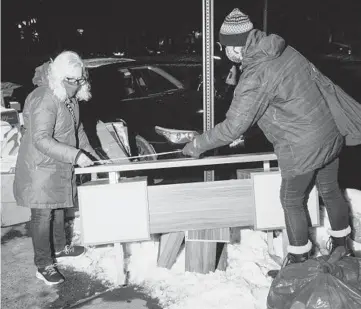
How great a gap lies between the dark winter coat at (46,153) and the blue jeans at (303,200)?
159cm

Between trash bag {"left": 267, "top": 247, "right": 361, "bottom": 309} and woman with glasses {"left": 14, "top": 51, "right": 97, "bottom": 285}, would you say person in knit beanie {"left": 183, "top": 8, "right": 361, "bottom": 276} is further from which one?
woman with glasses {"left": 14, "top": 51, "right": 97, "bottom": 285}

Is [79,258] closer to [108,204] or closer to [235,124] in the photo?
[108,204]

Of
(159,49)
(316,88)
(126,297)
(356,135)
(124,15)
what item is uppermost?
(124,15)

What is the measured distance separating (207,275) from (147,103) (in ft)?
10.8

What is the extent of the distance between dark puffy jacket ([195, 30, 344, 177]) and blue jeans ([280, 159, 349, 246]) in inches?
5.1

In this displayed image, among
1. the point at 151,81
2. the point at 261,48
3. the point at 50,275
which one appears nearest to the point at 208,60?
the point at 261,48

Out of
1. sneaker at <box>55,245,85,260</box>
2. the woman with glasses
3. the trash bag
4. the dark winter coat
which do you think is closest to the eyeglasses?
the woman with glasses

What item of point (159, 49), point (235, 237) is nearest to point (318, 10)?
point (159, 49)

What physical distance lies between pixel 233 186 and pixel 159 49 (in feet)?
116

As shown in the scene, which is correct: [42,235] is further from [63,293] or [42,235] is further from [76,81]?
[76,81]

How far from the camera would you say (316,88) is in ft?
9.00

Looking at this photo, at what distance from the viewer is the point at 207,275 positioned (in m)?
3.41

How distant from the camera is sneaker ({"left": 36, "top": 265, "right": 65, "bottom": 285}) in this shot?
344cm

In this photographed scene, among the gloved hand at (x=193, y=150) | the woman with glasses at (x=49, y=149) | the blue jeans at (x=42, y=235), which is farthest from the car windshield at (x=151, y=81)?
the gloved hand at (x=193, y=150)
